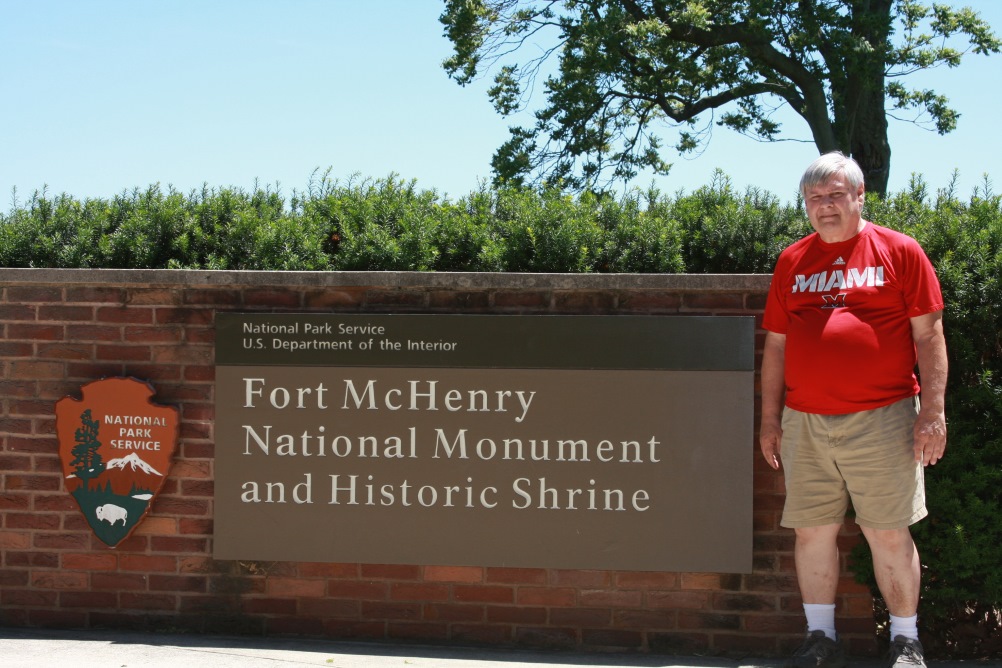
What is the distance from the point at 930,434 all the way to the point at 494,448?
167 centimetres

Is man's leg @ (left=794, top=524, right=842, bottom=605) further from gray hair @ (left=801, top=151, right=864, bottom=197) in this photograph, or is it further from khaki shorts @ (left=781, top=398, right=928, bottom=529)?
gray hair @ (left=801, top=151, right=864, bottom=197)

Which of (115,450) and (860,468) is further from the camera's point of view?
(115,450)

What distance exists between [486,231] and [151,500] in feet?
6.13

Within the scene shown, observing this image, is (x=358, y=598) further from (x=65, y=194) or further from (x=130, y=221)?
(x=65, y=194)

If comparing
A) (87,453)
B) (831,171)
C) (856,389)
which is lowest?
(87,453)

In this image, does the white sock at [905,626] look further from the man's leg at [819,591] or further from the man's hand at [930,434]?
the man's hand at [930,434]

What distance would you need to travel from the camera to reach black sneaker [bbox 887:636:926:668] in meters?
3.57

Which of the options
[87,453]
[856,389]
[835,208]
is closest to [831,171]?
[835,208]

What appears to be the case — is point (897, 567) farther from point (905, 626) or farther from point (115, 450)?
point (115, 450)

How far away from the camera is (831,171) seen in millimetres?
3475

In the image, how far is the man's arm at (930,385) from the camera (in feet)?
11.0

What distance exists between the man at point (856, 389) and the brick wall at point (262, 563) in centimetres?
37

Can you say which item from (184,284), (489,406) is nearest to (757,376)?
(489,406)

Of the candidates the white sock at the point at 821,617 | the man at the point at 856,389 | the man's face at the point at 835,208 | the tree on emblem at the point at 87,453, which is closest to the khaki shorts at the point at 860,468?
the man at the point at 856,389
